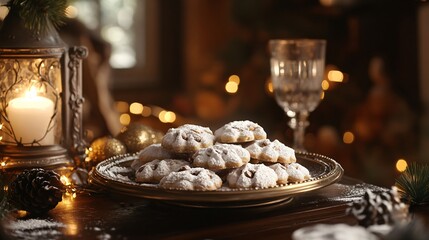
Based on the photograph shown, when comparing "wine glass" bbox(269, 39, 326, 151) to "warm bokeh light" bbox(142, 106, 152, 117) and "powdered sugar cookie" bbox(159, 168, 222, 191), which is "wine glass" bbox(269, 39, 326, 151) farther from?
"warm bokeh light" bbox(142, 106, 152, 117)

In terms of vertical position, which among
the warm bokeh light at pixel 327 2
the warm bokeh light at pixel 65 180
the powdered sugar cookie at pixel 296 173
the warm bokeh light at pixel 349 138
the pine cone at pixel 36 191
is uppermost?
the warm bokeh light at pixel 327 2

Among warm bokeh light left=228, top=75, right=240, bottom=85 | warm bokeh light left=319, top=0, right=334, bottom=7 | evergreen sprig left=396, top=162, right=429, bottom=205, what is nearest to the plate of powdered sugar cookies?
evergreen sprig left=396, top=162, right=429, bottom=205

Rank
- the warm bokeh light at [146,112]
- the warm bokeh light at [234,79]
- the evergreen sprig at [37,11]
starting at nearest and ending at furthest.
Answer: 1. the evergreen sprig at [37,11]
2. the warm bokeh light at [234,79]
3. the warm bokeh light at [146,112]

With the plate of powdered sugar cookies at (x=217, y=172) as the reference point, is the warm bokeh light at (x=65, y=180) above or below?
below

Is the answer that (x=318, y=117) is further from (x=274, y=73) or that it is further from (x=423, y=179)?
(x=423, y=179)

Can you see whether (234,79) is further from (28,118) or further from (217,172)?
(217,172)

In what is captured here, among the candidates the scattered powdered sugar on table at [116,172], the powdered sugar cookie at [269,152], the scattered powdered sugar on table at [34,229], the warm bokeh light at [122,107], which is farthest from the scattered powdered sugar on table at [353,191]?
the warm bokeh light at [122,107]

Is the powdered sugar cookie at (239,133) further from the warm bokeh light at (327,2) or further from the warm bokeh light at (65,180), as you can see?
the warm bokeh light at (327,2)

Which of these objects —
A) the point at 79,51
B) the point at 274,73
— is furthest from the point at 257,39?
the point at 79,51

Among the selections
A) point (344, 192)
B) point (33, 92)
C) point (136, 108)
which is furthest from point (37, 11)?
point (136, 108)
